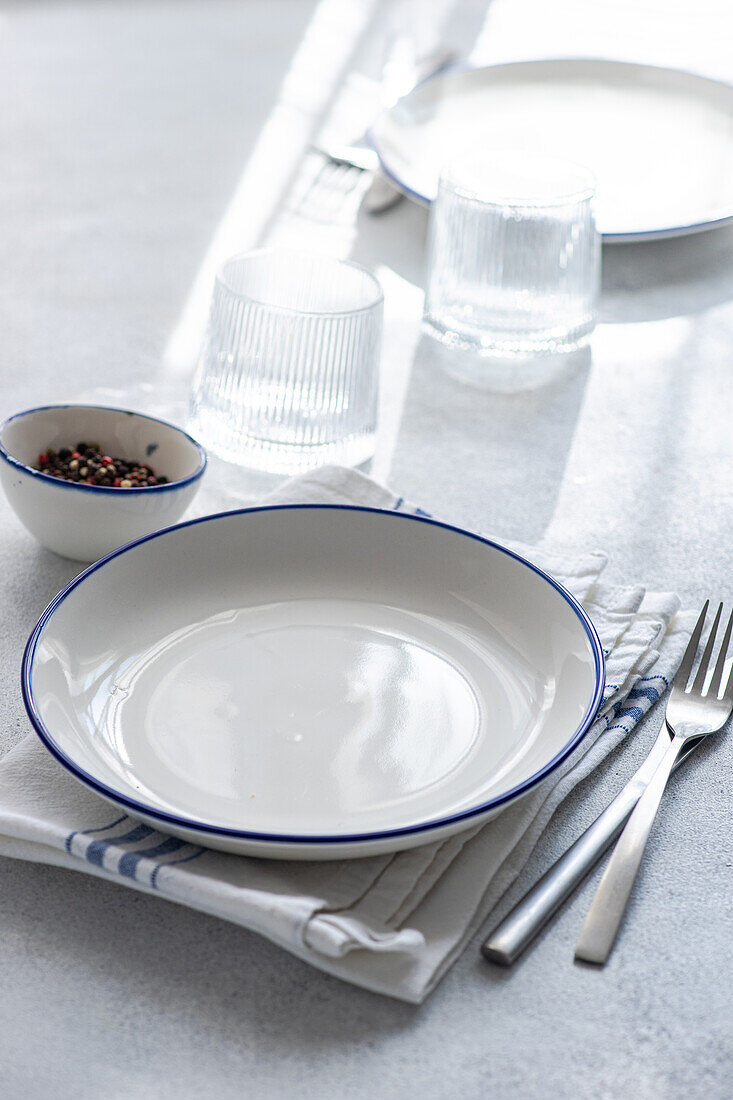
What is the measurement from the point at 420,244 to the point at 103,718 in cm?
72

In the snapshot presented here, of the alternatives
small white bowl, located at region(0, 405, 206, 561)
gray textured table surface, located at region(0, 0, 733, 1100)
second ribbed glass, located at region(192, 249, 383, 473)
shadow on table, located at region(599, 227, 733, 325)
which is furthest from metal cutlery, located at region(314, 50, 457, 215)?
small white bowl, located at region(0, 405, 206, 561)

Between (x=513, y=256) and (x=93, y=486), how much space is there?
16.1 inches

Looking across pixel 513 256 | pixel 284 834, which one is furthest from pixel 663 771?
pixel 513 256

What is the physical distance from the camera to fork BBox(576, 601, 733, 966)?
45 cm

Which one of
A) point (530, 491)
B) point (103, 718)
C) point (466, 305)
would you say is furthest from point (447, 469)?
point (103, 718)

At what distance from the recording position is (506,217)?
34.4 inches

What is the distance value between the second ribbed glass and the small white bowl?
0.09 meters

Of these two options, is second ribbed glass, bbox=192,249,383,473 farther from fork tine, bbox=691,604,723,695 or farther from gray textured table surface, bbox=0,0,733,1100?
fork tine, bbox=691,604,723,695

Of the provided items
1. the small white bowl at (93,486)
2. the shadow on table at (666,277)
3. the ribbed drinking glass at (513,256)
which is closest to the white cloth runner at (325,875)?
the small white bowl at (93,486)

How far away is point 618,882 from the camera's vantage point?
0.46 m

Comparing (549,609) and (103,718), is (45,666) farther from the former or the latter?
(549,609)

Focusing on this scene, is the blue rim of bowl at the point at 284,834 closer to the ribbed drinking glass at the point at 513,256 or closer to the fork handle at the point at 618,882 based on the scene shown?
the fork handle at the point at 618,882

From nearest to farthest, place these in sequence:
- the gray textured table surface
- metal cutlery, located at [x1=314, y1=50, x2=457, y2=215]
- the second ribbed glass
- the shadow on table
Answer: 1. the gray textured table surface
2. the second ribbed glass
3. the shadow on table
4. metal cutlery, located at [x1=314, y1=50, x2=457, y2=215]

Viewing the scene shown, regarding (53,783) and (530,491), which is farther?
(530,491)
